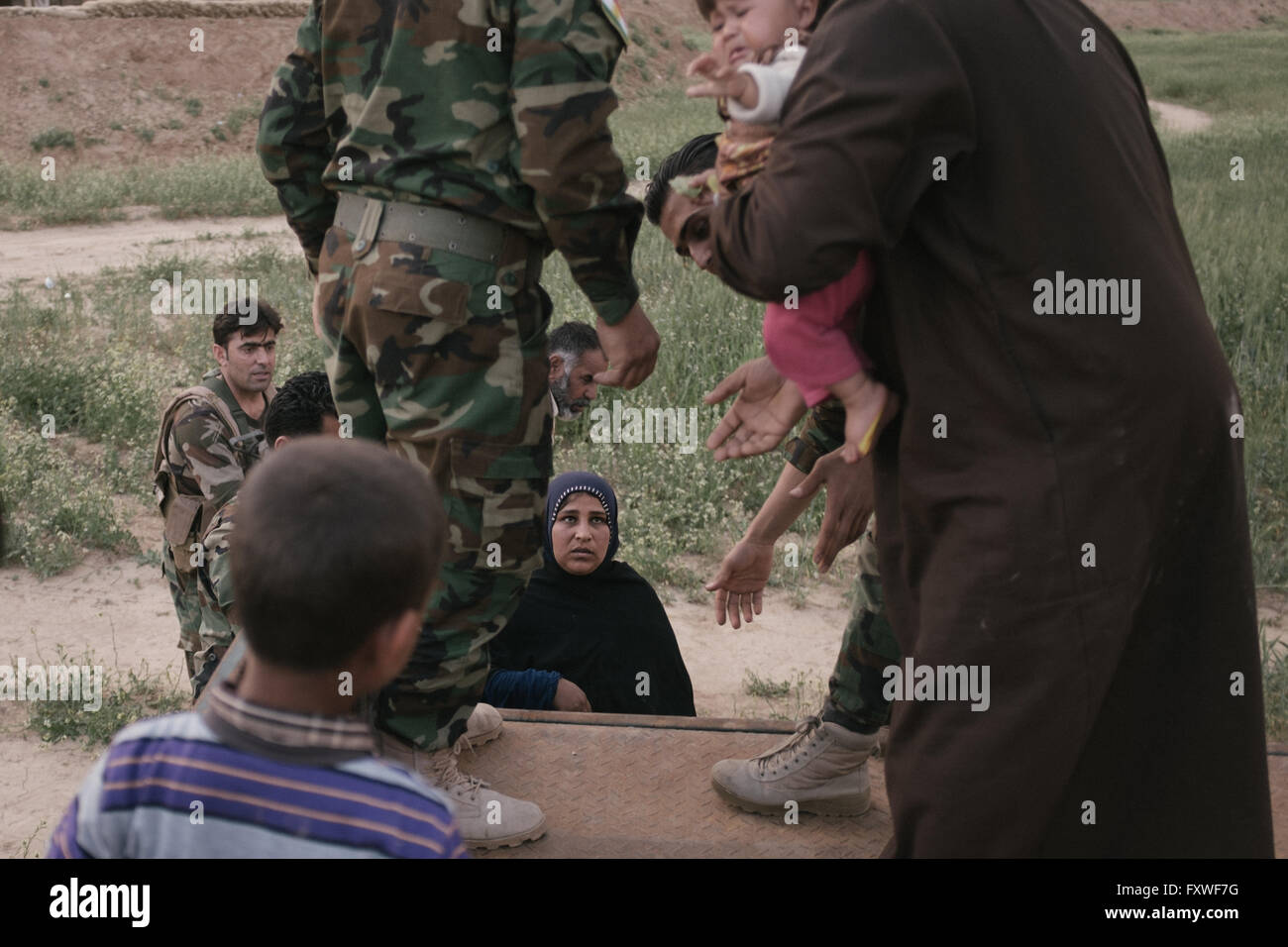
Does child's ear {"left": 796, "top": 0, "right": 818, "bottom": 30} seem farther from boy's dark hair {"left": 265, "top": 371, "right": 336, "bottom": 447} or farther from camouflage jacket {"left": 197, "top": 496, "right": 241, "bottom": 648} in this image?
camouflage jacket {"left": 197, "top": 496, "right": 241, "bottom": 648}

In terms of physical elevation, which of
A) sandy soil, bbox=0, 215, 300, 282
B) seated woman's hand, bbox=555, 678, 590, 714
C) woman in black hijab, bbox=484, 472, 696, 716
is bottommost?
→ seated woman's hand, bbox=555, 678, 590, 714

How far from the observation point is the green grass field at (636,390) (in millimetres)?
5809

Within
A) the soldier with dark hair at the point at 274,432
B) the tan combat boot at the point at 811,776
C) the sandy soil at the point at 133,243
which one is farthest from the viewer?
the sandy soil at the point at 133,243

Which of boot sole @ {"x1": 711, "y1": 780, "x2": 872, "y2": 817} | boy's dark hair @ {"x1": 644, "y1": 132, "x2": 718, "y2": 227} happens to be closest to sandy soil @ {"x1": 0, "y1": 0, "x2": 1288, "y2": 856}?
boot sole @ {"x1": 711, "y1": 780, "x2": 872, "y2": 817}

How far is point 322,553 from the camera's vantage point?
1.31m

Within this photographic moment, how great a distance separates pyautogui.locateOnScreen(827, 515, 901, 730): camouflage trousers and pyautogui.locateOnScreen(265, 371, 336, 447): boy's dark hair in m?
1.56

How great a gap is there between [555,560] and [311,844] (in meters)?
2.48

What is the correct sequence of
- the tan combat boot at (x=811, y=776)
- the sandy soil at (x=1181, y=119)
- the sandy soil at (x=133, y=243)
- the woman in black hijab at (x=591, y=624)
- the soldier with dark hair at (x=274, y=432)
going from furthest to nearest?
the sandy soil at (x=1181, y=119)
the sandy soil at (x=133, y=243)
the woman in black hijab at (x=591, y=624)
the soldier with dark hair at (x=274, y=432)
the tan combat boot at (x=811, y=776)

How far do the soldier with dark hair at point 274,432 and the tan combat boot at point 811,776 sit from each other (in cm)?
144

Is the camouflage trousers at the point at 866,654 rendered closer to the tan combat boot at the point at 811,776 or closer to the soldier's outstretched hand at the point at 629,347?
the tan combat boot at the point at 811,776

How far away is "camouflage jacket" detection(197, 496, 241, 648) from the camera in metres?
3.39

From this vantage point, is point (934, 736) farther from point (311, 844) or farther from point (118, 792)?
point (118, 792)

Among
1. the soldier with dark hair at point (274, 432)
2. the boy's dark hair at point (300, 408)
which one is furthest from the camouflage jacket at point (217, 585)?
the boy's dark hair at point (300, 408)

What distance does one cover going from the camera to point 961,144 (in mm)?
1644
